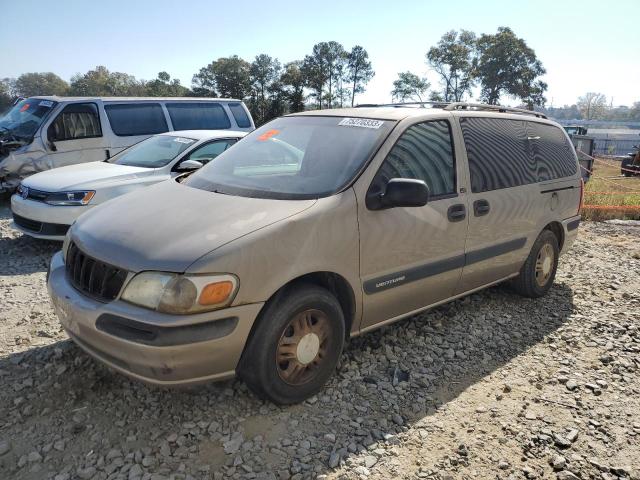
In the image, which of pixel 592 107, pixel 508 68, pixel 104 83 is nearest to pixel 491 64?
pixel 508 68

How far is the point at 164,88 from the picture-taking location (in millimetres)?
52656

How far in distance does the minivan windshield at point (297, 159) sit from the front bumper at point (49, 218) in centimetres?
272

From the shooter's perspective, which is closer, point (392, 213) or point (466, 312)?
point (392, 213)

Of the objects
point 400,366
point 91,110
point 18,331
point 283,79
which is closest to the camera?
point 400,366

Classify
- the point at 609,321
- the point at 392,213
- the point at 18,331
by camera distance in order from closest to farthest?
the point at 392,213
the point at 18,331
the point at 609,321

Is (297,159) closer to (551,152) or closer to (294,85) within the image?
(551,152)

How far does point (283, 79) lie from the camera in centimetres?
4756

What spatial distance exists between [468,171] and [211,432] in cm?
263

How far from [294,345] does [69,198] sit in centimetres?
419

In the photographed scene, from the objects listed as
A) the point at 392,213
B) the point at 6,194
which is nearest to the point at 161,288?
the point at 392,213

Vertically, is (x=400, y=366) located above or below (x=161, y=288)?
below

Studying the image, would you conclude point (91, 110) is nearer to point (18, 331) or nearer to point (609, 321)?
point (18, 331)

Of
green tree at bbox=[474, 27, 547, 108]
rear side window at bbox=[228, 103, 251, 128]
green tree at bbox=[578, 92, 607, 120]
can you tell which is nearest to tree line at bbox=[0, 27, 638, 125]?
green tree at bbox=[474, 27, 547, 108]

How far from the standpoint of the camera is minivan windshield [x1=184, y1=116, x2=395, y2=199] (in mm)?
3109
